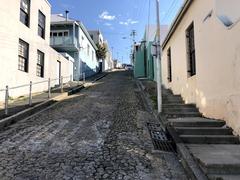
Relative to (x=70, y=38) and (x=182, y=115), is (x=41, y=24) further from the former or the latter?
(x=182, y=115)

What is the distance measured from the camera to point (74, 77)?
31.1 meters

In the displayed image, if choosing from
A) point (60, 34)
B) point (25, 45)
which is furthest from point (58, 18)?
point (25, 45)

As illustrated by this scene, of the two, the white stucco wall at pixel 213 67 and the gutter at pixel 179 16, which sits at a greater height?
the gutter at pixel 179 16

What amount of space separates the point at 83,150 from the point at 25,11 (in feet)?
43.6

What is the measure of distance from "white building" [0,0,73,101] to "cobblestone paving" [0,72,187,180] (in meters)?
5.20

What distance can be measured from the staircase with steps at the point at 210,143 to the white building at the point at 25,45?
Answer: 874 cm

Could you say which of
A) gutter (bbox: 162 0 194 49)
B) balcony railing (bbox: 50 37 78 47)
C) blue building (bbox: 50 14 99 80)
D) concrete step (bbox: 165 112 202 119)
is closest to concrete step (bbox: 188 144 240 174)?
concrete step (bbox: 165 112 202 119)

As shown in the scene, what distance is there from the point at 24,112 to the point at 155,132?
5.39 metres

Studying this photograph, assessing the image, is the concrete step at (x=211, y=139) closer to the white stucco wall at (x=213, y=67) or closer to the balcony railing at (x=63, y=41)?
the white stucco wall at (x=213, y=67)

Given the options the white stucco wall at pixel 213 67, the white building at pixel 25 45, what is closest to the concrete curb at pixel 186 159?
the white stucco wall at pixel 213 67

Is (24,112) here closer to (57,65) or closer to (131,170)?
(131,170)

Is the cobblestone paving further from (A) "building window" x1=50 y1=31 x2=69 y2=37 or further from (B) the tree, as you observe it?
(B) the tree

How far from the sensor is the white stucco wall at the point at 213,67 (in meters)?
7.35

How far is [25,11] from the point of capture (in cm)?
1755
